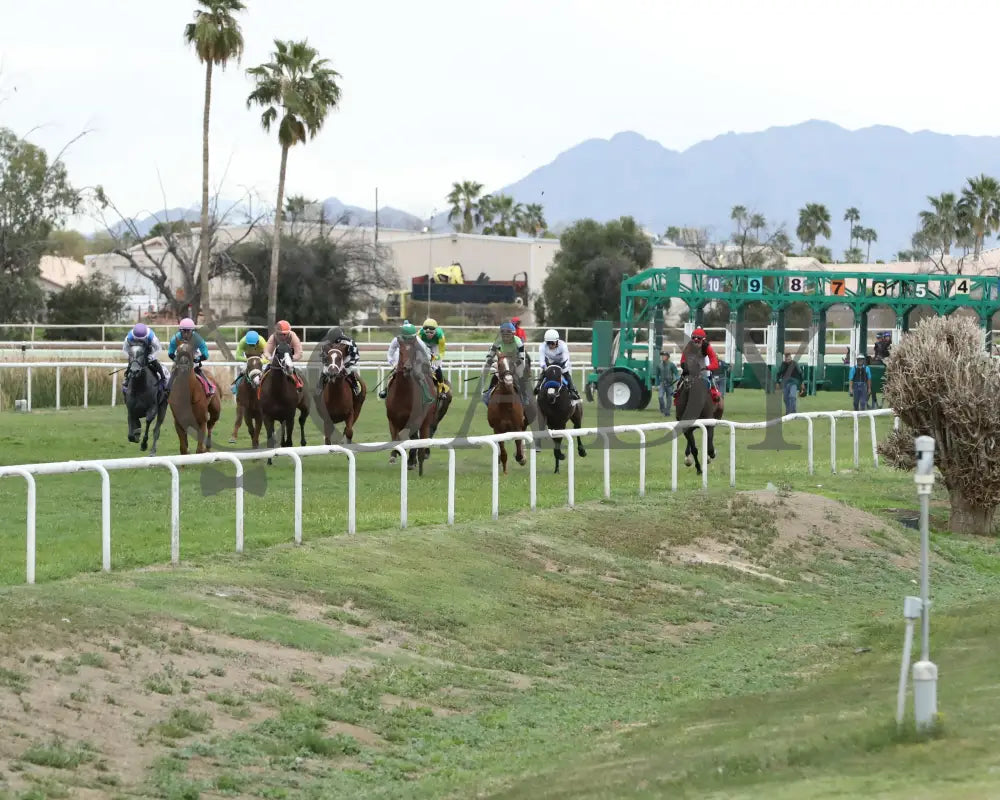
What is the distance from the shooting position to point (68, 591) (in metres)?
9.45

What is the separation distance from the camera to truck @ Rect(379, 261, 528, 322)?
6706 centimetres

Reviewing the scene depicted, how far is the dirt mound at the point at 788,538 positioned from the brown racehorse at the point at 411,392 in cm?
429

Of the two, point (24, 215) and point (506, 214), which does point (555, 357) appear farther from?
point (506, 214)

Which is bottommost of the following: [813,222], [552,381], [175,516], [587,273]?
[175,516]

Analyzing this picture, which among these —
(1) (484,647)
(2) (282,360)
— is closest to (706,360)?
(2) (282,360)

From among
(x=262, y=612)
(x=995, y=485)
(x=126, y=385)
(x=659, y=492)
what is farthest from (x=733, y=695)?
(x=126, y=385)

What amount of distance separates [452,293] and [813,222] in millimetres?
42250

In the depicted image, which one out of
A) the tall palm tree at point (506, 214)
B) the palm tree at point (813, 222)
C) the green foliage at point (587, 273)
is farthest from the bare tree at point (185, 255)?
the palm tree at point (813, 222)

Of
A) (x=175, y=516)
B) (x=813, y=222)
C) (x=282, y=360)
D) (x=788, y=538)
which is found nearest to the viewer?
(x=175, y=516)

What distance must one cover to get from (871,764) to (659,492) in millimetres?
10389

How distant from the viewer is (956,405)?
16938 millimetres

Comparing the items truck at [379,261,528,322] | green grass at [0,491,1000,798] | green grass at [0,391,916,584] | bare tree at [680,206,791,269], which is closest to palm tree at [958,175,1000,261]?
bare tree at [680,206,791,269]

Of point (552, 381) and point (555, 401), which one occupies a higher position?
point (552, 381)

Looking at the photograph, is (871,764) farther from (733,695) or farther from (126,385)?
(126,385)
